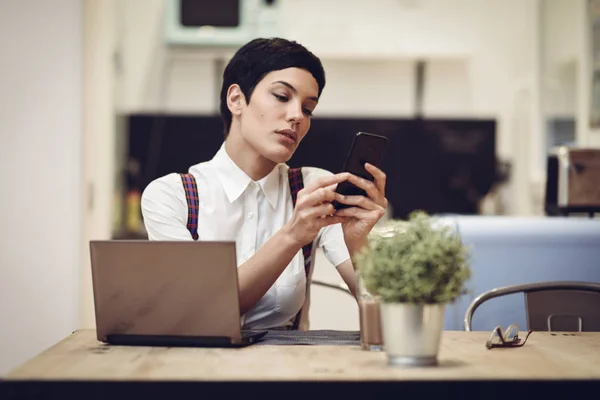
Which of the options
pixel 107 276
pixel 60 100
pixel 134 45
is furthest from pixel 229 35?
pixel 107 276

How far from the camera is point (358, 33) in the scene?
16.4ft

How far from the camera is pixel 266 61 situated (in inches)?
73.6

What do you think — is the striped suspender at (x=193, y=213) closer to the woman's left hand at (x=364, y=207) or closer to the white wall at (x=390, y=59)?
the woman's left hand at (x=364, y=207)

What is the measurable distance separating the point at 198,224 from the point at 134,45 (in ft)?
11.0

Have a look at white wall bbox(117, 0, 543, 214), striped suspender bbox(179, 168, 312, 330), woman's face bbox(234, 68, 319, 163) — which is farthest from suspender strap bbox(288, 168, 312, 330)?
white wall bbox(117, 0, 543, 214)

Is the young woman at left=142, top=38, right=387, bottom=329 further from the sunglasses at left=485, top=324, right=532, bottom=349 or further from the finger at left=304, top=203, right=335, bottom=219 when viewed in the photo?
the sunglasses at left=485, top=324, right=532, bottom=349

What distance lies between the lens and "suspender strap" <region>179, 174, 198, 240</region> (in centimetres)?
184

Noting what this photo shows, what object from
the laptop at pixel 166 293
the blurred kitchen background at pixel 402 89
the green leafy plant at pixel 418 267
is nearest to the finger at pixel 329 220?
the laptop at pixel 166 293

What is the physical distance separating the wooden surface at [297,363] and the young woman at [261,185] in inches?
16.3

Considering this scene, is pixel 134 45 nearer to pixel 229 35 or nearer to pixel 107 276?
pixel 229 35

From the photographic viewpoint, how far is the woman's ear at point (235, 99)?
6.32 ft

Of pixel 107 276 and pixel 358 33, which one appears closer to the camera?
pixel 107 276

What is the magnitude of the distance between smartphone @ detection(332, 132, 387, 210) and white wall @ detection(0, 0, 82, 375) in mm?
1813

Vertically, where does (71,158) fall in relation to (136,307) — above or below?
above
